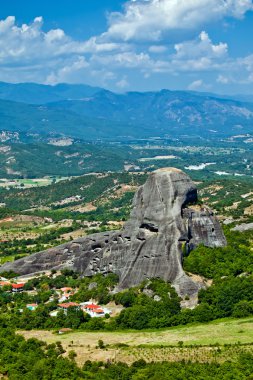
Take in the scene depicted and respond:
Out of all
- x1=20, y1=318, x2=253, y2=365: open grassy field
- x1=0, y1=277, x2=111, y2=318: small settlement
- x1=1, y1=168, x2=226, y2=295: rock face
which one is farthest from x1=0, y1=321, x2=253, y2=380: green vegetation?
x1=1, y1=168, x2=226, y2=295: rock face

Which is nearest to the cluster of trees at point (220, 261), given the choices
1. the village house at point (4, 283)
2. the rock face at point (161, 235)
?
the rock face at point (161, 235)

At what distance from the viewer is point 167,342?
50531 mm

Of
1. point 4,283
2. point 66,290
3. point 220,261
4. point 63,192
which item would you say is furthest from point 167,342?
point 63,192

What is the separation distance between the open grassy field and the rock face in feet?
22.5

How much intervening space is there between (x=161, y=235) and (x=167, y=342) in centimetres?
1435

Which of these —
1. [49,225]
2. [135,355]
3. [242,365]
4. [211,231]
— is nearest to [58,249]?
[211,231]

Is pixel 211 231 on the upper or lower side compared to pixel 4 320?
upper

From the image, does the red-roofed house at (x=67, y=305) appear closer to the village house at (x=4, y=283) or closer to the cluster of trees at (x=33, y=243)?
the village house at (x=4, y=283)

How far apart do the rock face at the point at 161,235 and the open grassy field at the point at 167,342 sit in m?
6.86

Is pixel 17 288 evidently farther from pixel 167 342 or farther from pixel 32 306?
pixel 167 342

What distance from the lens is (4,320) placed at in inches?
2320

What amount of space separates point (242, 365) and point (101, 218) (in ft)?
311

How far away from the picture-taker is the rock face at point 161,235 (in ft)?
202

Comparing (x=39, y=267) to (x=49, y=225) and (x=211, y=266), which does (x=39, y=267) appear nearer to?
(x=211, y=266)
